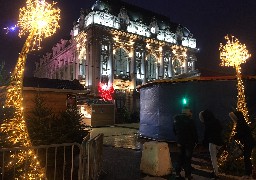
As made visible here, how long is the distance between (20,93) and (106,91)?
33.2 metres

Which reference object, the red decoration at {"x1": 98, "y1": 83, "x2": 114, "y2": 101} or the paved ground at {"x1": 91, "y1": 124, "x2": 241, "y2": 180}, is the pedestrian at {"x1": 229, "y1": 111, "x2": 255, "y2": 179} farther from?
the red decoration at {"x1": 98, "y1": 83, "x2": 114, "y2": 101}

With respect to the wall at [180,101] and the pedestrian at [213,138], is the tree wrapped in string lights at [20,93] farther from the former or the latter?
the wall at [180,101]

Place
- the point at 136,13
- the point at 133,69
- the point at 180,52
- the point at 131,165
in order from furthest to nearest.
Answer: the point at 180,52 < the point at 136,13 < the point at 133,69 < the point at 131,165

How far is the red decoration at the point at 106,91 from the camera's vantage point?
129ft

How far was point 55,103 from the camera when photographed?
1772 centimetres

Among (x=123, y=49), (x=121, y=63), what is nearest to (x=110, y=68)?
(x=121, y=63)

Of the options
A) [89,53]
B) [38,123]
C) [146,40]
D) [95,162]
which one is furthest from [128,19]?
[95,162]

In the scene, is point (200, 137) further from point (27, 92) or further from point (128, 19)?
point (128, 19)

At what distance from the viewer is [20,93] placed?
6.81 meters

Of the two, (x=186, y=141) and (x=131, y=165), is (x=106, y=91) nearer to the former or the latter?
(x=131, y=165)

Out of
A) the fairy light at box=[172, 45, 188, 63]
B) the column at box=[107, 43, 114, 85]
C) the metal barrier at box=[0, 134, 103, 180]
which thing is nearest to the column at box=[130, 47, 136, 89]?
the column at box=[107, 43, 114, 85]

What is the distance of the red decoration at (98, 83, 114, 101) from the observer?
39344 millimetres

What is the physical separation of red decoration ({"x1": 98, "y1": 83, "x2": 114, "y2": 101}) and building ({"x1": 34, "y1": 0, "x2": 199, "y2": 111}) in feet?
2.35

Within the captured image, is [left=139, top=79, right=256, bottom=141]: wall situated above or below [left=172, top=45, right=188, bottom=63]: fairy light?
below
